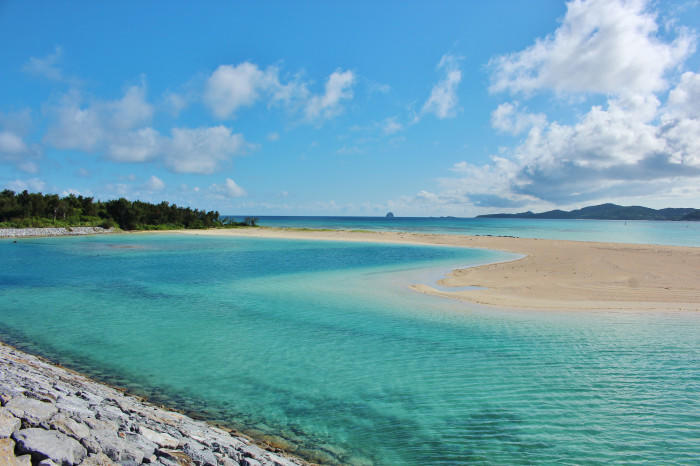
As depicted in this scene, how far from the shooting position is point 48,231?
55.3 metres

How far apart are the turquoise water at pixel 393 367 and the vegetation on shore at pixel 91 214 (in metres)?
55.8

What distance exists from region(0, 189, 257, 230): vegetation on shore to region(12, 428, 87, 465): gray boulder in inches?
2705

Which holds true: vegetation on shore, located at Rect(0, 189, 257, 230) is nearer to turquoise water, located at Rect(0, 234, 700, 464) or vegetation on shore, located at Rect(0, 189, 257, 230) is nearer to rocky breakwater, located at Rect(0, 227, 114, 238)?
rocky breakwater, located at Rect(0, 227, 114, 238)

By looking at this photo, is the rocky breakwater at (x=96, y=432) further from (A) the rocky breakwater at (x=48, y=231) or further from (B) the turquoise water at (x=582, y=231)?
(A) the rocky breakwater at (x=48, y=231)

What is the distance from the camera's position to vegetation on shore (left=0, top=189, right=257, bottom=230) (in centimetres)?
5897

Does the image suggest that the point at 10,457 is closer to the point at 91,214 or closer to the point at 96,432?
the point at 96,432

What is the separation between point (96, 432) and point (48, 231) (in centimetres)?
6544

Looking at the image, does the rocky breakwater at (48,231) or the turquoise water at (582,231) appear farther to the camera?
the turquoise water at (582,231)

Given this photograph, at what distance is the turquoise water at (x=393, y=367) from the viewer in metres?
5.97

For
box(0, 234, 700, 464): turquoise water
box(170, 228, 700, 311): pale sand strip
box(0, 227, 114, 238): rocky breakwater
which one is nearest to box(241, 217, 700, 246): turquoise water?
box(170, 228, 700, 311): pale sand strip

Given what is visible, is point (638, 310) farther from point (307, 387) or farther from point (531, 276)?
point (307, 387)

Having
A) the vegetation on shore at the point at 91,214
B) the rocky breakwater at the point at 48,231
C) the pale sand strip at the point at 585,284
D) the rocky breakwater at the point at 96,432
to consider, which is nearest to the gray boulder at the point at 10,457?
the rocky breakwater at the point at 96,432

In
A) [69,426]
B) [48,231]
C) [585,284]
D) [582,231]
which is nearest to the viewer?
[69,426]

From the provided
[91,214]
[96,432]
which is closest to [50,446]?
[96,432]
